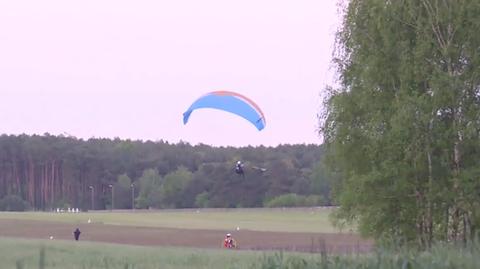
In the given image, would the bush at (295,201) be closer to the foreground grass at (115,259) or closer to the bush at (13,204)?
the bush at (13,204)

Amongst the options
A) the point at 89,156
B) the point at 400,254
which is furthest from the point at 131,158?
the point at 400,254

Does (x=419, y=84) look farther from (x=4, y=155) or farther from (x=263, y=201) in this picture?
(x=4, y=155)

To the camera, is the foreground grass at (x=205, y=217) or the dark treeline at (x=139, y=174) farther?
the dark treeline at (x=139, y=174)

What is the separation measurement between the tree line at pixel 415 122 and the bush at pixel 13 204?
405ft

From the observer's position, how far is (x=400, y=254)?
9422mm

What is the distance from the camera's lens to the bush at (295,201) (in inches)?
4967

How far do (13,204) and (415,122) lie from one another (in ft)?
420

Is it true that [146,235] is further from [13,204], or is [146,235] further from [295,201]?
[13,204]

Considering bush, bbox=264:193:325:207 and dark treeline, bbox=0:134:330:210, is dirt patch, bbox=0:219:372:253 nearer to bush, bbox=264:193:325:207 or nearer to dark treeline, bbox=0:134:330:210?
bush, bbox=264:193:325:207

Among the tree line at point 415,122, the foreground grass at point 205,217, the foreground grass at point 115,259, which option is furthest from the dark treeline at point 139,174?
the tree line at point 415,122

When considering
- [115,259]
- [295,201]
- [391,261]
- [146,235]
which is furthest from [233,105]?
[295,201]

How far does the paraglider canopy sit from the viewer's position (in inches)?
1205

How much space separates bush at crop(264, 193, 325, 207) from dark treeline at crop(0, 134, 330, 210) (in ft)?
6.12

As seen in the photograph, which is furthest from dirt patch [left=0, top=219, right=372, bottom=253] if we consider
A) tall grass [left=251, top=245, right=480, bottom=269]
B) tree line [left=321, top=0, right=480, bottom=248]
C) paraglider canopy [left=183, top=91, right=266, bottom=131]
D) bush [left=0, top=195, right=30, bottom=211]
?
bush [left=0, top=195, right=30, bottom=211]
